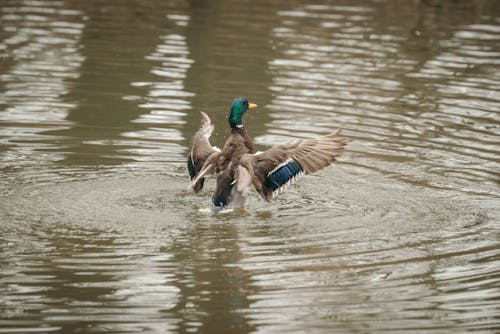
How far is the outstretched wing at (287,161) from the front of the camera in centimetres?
984

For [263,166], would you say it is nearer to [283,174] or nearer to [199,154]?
[283,174]

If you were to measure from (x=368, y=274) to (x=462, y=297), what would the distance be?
0.76 metres

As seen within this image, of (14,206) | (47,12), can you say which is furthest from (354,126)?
(47,12)

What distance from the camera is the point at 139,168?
1112 cm

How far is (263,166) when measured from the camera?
33.0 feet

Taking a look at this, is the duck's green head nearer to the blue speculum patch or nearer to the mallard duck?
the mallard duck

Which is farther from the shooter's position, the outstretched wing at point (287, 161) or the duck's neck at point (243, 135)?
the duck's neck at point (243, 135)

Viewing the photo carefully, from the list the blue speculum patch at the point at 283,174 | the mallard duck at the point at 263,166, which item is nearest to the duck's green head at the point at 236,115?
the mallard duck at the point at 263,166

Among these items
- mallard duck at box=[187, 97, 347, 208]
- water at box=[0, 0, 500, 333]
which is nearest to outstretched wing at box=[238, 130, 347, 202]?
mallard duck at box=[187, 97, 347, 208]

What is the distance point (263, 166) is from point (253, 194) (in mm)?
Answer: 739

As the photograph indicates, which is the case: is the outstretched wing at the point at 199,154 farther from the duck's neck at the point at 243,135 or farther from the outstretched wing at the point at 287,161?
the outstretched wing at the point at 287,161

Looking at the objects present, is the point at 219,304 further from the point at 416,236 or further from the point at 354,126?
the point at 354,126

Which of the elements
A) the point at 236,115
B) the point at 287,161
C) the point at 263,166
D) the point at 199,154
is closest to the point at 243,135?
the point at 236,115

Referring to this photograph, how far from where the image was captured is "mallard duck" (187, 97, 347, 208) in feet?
32.3
